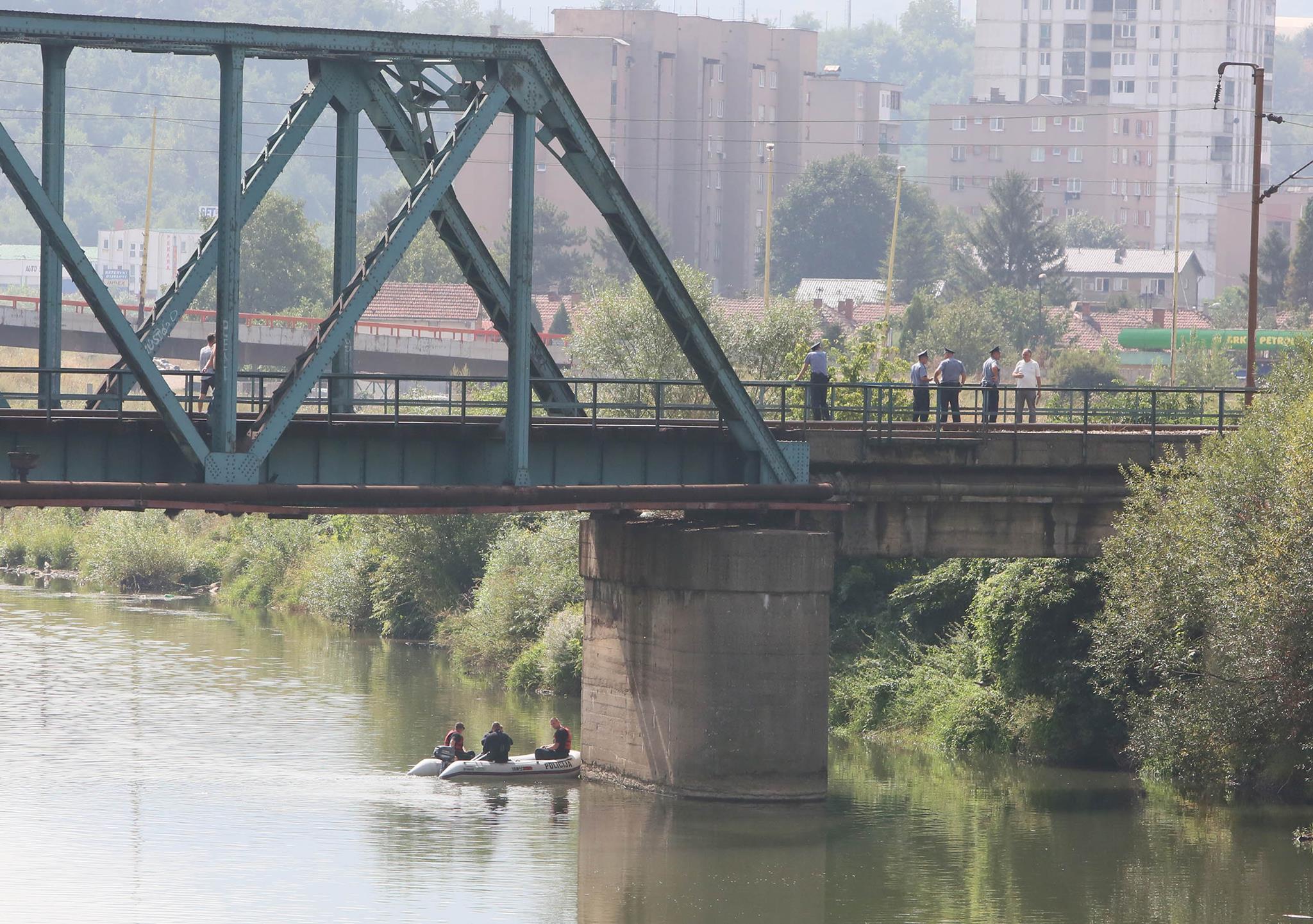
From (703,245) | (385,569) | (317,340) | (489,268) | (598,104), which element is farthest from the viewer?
(703,245)

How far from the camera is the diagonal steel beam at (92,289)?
26.9m

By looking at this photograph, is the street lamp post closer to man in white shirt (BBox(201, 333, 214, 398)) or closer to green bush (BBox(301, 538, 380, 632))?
green bush (BBox(301, 538, 380, 632))

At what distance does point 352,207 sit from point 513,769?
435 inches

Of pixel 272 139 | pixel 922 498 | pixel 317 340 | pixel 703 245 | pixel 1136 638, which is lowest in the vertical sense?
pixel 1136 638

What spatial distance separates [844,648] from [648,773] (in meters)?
12.6

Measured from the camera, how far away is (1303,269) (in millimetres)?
155625

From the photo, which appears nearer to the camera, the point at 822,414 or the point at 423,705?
the point at 822,414

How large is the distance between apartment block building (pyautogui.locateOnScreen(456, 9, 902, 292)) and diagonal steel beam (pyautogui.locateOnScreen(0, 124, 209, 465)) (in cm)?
13376

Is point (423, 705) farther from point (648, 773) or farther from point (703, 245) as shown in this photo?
point (703, 245)

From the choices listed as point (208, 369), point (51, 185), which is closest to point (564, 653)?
point (208, 369)

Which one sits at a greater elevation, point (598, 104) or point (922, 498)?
point (598, 104)

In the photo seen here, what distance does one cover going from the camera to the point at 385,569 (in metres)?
62.2

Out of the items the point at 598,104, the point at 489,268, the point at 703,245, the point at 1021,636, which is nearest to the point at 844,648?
the point at 1021,636

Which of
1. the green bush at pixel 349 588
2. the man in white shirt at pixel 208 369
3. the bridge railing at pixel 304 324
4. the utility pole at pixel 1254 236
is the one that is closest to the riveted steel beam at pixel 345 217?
the man in white shirt at pixel 208 369
